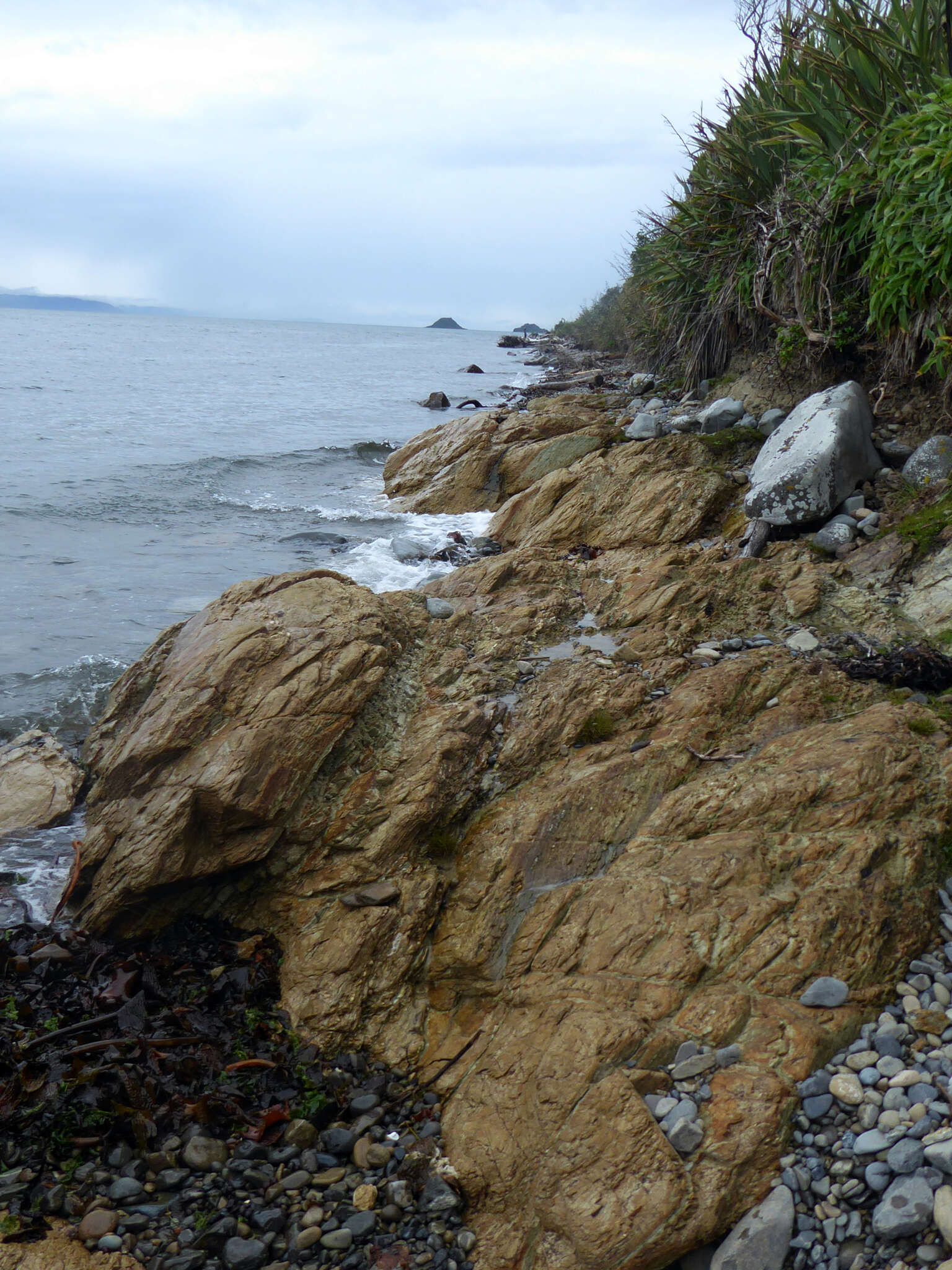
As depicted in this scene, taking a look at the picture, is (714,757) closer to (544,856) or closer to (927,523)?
(544,856)

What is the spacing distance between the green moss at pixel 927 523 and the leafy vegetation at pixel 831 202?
1259mm

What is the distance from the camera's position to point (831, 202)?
809cm

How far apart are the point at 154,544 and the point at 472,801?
33.4 feet

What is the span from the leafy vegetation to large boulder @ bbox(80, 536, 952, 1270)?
2.94 meters

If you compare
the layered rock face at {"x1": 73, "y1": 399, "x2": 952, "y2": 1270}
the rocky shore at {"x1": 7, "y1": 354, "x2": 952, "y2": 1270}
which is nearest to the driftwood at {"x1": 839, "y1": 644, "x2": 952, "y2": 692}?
the rocky shore at {"x1": 7, "y1": 354, "x2": 952, "y2": 1270}

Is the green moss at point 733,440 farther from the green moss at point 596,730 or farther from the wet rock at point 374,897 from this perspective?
the wet rock at point 374,897

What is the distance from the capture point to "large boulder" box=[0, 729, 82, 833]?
562 centimetres

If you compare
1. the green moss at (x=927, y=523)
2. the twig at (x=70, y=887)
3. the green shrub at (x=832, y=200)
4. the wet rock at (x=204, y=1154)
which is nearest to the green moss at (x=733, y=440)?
the green shrub at (x=832, y=200)

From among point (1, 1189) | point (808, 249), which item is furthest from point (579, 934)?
point (808, 249)

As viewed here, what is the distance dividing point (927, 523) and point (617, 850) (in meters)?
3.71

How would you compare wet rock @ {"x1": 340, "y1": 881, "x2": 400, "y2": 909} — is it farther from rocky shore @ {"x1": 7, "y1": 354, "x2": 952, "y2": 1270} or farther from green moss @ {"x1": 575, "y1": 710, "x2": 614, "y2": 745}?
green moss @ {"x1": 575, "y1": 710, "x2": 614, "y2": 745}

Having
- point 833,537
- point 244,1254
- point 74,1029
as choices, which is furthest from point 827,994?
point 833,537

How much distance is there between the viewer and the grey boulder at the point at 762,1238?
260cm

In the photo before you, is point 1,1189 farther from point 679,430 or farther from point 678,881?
point 679,430
